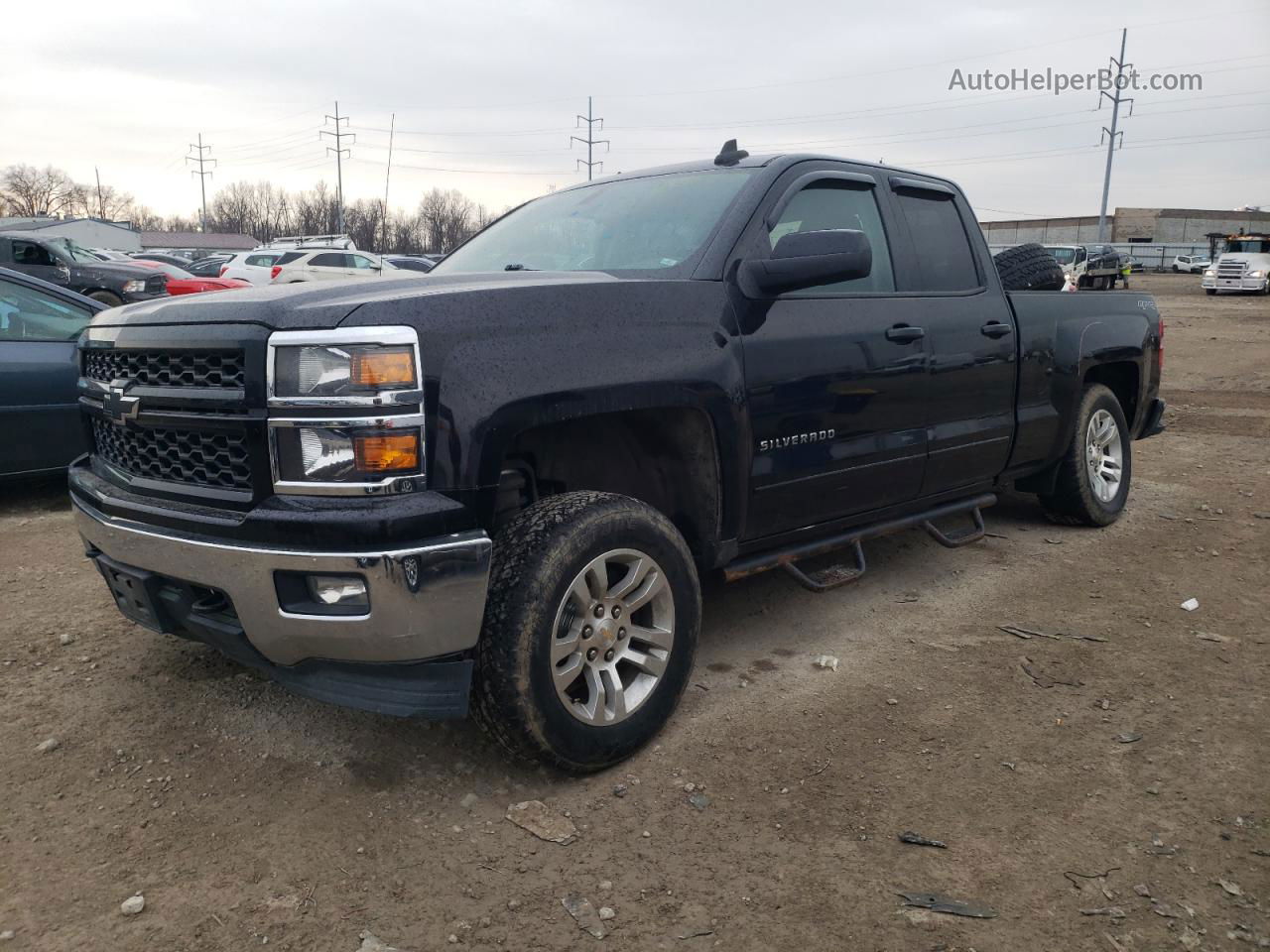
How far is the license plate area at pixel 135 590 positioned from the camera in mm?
2789

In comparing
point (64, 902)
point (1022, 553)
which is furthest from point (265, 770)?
point (1022, 553)

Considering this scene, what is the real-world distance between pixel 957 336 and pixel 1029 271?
1.80 meters

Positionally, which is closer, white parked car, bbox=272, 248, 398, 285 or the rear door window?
the rear door window

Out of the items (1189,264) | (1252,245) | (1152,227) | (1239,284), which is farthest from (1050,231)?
(1239,284)

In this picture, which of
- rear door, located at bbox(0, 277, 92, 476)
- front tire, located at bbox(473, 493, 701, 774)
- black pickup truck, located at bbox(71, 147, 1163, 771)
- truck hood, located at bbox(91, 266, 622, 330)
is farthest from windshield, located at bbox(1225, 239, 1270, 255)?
front tire, located at bbox(473, 493, 701, 774)

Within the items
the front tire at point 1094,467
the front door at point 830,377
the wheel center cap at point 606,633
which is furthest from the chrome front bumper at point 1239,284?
the wheel center cap at point 606,633

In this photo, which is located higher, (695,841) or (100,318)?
(100,318)

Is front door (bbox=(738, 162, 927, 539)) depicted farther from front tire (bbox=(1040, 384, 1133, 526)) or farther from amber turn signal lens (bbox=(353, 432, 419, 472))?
front tire (bbox=(1040, 384, 1133, 526))

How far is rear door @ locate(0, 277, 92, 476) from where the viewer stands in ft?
18.2

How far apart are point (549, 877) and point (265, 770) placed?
103cm

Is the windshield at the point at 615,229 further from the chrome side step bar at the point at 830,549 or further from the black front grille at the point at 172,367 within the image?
the black front grille at the point at 172,367

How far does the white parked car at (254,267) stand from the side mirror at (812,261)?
19033 mm

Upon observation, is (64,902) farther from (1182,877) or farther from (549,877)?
(1182,877)

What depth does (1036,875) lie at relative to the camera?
2473 millimetres
